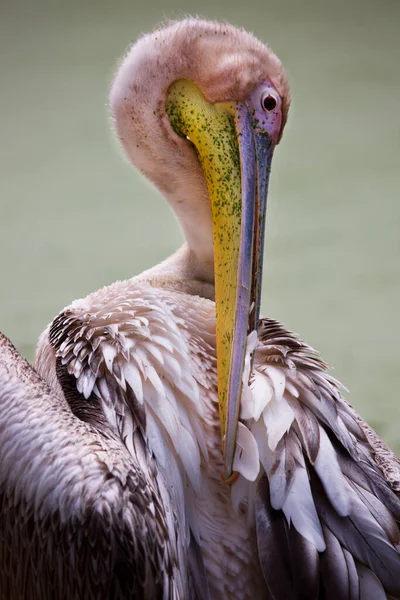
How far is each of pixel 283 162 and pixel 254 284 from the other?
210cm

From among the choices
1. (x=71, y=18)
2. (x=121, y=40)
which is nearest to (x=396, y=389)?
(x=121, y=40)

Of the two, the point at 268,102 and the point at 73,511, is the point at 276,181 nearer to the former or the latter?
the point at 268,102

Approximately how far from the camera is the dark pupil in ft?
4.32

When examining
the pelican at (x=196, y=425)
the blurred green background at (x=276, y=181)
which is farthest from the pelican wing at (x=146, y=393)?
the blurred green background at (x=276, y=181)

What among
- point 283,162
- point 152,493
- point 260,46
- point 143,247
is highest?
point 283,162

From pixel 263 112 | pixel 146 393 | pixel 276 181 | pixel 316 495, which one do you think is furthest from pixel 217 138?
pixel 276 181

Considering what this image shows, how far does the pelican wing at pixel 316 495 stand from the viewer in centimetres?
103

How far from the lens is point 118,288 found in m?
1.40

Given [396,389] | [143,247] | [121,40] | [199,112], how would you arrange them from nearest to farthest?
[199,112] → [396,389] → [143,247] → [121,40]

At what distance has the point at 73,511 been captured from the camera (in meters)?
0.94

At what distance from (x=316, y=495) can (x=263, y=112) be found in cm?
58

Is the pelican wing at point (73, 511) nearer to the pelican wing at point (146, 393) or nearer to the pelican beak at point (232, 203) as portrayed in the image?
the pelican wing at point (146, 393)

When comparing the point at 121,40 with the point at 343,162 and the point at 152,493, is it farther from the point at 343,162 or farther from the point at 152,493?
the point at 152,493

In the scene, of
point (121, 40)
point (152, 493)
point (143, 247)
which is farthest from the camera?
point (121, 40)
